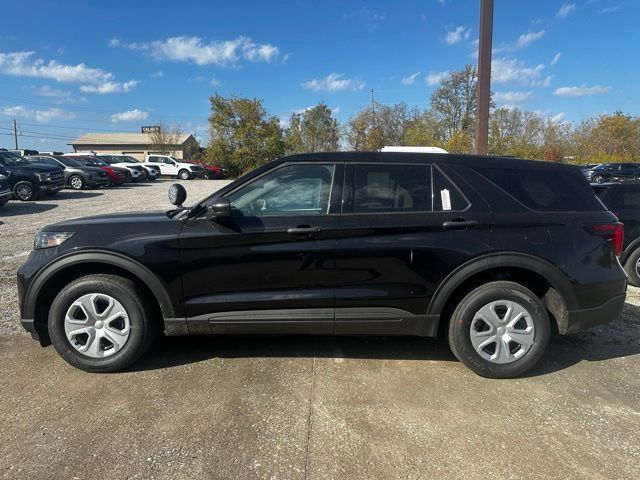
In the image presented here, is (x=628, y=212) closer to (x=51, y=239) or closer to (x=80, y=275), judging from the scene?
(x=80, y=275)

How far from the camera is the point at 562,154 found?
37812mm

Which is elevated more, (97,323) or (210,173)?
(210,173)

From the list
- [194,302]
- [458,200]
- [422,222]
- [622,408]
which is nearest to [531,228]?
[458,200]

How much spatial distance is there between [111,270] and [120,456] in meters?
1.46

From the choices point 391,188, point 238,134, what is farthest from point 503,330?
point 238,134

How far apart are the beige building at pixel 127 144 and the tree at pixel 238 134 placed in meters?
18.7

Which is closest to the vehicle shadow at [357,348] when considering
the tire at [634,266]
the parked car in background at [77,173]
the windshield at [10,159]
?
the tire at [634,266]

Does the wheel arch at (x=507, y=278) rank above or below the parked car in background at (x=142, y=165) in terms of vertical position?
below

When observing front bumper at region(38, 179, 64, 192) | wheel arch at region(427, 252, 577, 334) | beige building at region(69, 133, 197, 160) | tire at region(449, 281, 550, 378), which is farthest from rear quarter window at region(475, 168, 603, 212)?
beige building at region(69, 133, 197, 160)

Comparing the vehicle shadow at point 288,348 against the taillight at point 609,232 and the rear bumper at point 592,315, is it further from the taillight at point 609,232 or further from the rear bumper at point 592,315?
the taillight at point 609,232

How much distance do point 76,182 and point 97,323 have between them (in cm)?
1913

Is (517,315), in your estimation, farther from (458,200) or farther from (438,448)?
(438,448)

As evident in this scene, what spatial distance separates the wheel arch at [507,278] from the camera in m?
3.21

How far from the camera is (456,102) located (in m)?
36.7
